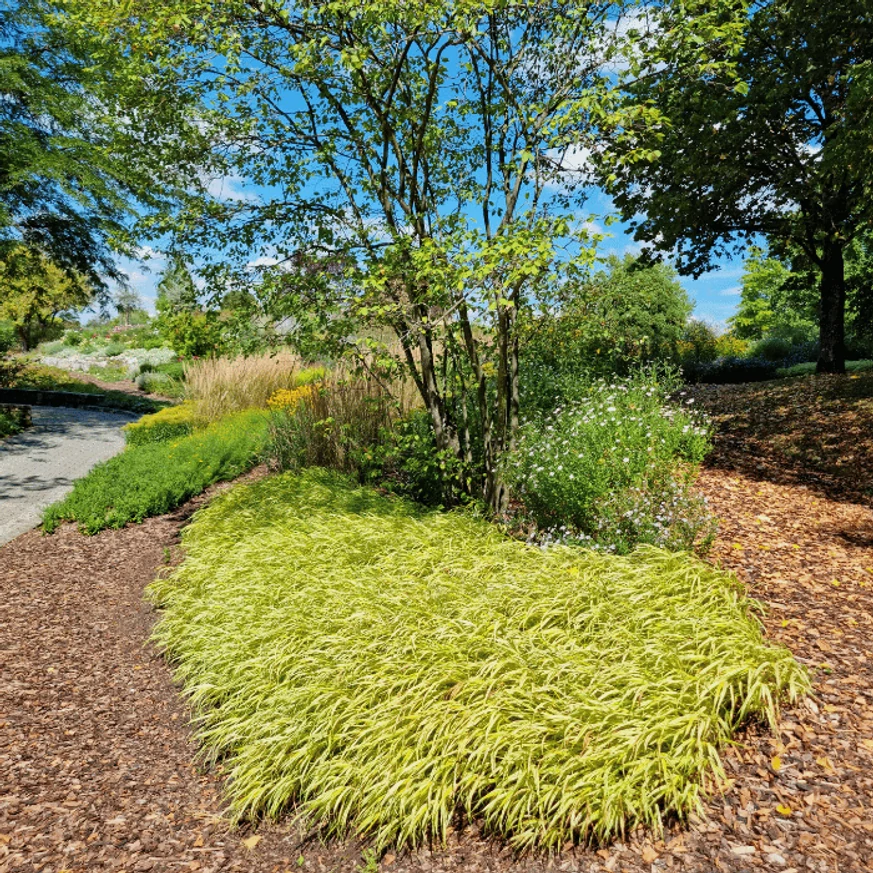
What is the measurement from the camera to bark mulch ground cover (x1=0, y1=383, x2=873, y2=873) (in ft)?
8.04

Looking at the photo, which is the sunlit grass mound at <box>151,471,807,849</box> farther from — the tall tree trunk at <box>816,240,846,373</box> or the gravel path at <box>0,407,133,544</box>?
the tall tree trunk at <box>816,240,846,373</box>

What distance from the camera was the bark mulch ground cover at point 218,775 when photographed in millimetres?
2449

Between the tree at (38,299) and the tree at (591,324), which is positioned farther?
the tree at (38,299)

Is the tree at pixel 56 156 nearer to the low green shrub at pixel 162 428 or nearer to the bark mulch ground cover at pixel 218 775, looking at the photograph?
the low green shrub at pixel 162 428

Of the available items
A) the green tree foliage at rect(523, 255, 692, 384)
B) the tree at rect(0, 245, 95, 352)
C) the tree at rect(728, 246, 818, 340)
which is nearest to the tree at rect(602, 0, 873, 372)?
the green tree foliage at rect(523, 255, 692, 384)

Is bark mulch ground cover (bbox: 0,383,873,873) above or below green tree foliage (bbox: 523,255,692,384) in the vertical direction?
below

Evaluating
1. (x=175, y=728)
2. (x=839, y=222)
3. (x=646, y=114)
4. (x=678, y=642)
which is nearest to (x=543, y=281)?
(x=646, y=114)

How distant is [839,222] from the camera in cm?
1160

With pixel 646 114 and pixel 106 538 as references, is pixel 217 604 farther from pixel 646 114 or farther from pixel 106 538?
pixel 646 114

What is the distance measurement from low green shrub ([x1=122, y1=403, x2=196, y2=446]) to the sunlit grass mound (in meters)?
6.07

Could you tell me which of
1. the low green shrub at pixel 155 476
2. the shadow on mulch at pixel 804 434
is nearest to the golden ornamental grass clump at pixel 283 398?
the low green shrub at pixel 155 476

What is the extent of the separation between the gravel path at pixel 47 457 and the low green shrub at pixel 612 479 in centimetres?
505

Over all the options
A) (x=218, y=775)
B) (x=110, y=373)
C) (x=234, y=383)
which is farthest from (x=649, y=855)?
(x=110, y=373)

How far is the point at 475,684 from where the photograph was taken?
9.91ft
